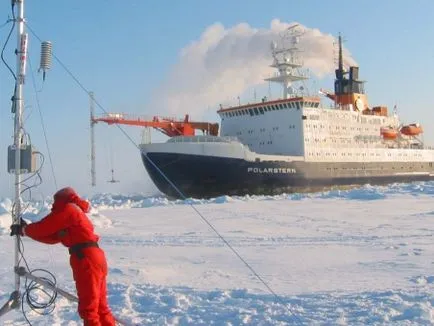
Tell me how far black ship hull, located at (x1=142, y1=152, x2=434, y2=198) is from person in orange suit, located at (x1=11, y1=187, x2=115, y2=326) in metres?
17.3

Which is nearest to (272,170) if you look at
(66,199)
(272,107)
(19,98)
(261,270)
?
(272,107)

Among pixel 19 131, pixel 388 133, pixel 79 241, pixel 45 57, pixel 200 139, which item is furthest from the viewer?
pixel 388 133

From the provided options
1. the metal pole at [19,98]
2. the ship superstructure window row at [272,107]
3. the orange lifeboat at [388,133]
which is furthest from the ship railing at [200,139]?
the metal pole at [19,98]

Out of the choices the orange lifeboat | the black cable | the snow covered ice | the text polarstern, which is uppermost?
the orange lifeboat

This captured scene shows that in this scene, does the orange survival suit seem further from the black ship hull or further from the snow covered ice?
the black ship hull

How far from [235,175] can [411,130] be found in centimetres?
1591

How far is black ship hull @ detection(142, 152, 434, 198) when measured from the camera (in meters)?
22.5

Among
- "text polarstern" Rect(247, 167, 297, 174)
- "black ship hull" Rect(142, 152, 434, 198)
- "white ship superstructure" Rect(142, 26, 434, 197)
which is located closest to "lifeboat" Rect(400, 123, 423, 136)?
"white ship superstructure" Rect(142, 26, 434, 197)

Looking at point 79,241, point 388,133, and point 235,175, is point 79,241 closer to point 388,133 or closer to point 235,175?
point 235,175

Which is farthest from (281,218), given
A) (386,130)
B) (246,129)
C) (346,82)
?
(346,82)

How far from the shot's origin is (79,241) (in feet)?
11.5

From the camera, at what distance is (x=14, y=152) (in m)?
4.30

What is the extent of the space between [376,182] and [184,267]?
2410 cm

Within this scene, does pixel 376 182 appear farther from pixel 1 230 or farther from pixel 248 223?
pixel 1 230
